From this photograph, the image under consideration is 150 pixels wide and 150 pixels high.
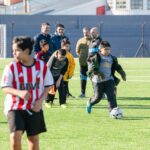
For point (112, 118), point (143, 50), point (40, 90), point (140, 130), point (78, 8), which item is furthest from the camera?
point (78, 8)

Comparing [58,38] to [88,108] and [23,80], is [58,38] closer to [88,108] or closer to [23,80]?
[88,108]

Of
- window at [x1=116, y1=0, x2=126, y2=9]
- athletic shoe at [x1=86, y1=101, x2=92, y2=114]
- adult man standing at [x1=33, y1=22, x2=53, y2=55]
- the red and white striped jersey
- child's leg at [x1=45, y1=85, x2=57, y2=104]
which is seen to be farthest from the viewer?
window at [x1=116, y1=0, x2=126, y2=9]

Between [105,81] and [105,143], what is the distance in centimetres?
354

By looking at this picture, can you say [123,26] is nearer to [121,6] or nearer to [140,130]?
[121,6]

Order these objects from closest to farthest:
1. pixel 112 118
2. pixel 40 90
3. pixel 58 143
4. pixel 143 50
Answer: pixel 40 90 < pixel 58 143 < pixel 112 118 < pixel 143 50

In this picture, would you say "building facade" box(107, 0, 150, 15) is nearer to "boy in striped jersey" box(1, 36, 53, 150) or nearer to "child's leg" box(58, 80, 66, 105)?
"child's leg" box(58, 80, 66, 105)

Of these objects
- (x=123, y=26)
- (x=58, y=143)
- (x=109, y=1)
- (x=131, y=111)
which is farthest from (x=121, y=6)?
(x=58, y=143)

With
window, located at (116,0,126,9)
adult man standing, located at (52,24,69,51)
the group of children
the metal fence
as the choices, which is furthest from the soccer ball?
window, located at (116,0,126,9)

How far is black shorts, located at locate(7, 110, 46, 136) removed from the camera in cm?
823

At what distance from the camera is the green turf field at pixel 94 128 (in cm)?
1086

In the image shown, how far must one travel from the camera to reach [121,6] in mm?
75938

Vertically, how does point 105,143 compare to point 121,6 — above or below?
below

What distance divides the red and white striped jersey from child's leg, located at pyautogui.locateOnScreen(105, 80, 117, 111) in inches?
237

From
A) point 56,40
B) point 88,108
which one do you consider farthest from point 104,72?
point 56,40
